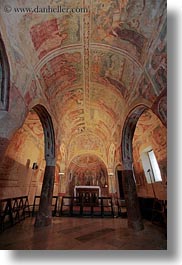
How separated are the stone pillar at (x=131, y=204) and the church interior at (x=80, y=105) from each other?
0.04 metres

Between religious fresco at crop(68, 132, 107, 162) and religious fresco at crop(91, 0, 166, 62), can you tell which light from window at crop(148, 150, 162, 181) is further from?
religious fresco at crop(91, 0, 166, 62)

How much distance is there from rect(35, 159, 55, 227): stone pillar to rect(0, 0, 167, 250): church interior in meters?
0.04

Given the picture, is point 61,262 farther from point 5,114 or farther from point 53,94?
point 53,94

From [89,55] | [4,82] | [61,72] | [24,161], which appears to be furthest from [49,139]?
[4,82]

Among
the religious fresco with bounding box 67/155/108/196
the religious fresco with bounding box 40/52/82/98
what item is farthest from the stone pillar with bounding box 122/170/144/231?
the religious fresco with bounding box 67/155/108/196

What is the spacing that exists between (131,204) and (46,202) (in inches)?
137

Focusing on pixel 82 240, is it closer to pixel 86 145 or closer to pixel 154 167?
pixel 154 167

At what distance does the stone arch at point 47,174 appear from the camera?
727 cm

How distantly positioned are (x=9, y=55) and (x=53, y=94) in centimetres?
346

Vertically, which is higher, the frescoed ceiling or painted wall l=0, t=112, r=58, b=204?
the frescoed ceiling

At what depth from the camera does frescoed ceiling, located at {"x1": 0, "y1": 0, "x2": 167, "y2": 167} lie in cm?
427

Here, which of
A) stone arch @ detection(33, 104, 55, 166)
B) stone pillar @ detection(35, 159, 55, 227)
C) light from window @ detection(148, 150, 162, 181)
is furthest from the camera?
light from window @ detection(148, 150, 162, 181)

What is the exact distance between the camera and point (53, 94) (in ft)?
24.7

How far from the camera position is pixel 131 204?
7262mm
